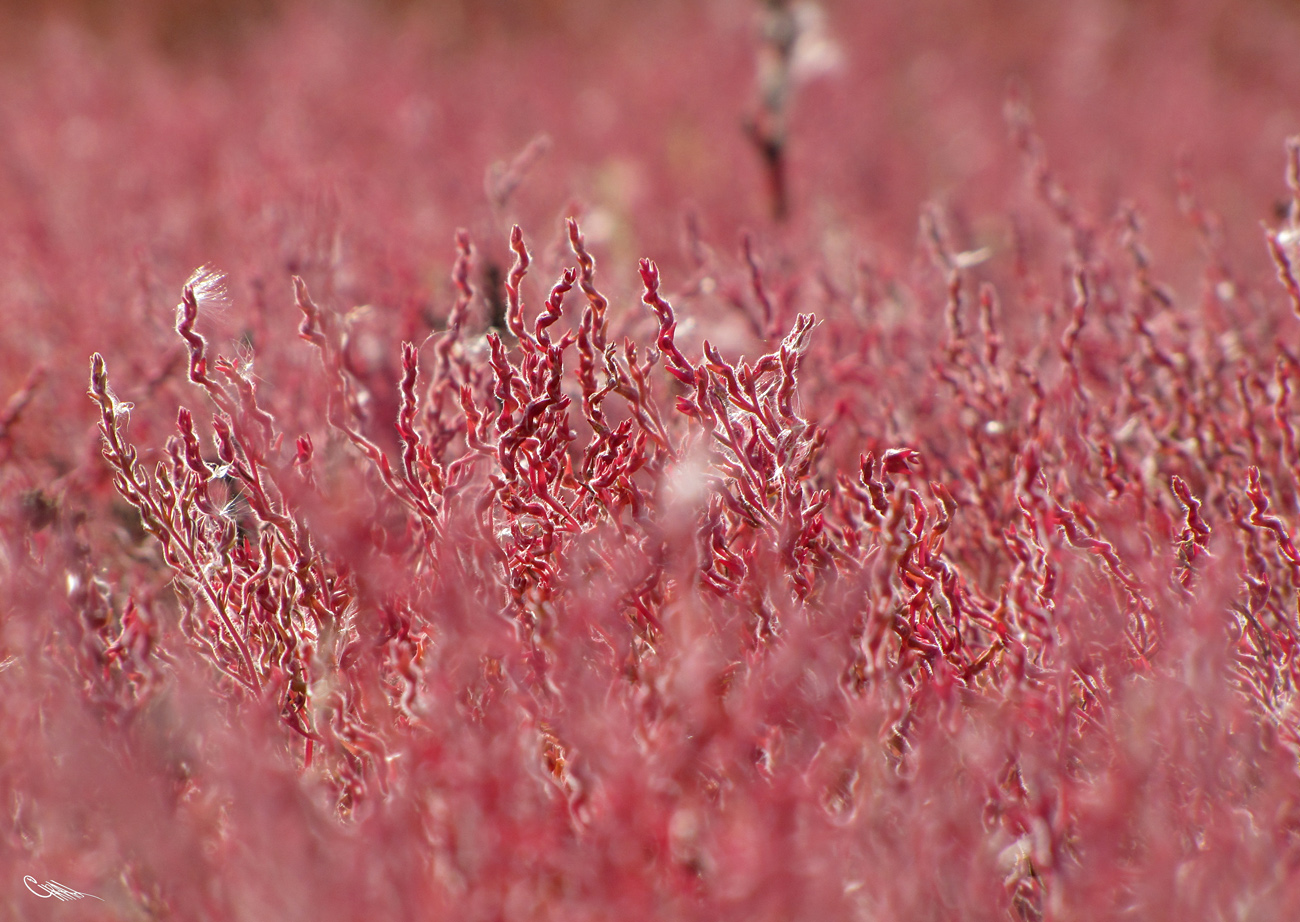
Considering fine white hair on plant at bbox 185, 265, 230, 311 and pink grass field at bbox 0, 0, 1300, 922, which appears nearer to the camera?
pink grass field at bbox 0, 0, 1300, 922

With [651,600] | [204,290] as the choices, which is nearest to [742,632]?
[651,600]

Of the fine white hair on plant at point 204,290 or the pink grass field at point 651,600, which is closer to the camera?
the pink grass field at point 651,600

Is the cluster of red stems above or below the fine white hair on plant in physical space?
below

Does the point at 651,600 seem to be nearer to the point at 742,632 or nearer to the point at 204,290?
the point at 742,632

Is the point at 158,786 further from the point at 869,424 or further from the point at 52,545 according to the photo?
the point at 869,424

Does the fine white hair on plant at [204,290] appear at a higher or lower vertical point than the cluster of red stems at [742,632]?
higher

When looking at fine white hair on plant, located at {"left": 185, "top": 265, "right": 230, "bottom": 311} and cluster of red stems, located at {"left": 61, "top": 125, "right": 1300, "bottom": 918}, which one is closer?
cluster of red stems, located at {"left": 61, "top": 125, "right": 1300, "bottom": 918}

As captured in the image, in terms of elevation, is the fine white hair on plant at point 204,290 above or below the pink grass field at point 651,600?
above

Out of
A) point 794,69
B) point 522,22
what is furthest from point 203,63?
point 794,69

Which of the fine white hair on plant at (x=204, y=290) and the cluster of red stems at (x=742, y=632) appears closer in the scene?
the cluster of red stems at (x=742, y=632)

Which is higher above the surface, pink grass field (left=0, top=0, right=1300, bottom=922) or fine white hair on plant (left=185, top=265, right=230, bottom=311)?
fine white hair on plant (left=185, top=265, right=230, bottom=311)

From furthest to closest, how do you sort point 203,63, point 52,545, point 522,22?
point 522,22, point 203,63, point 52,545
